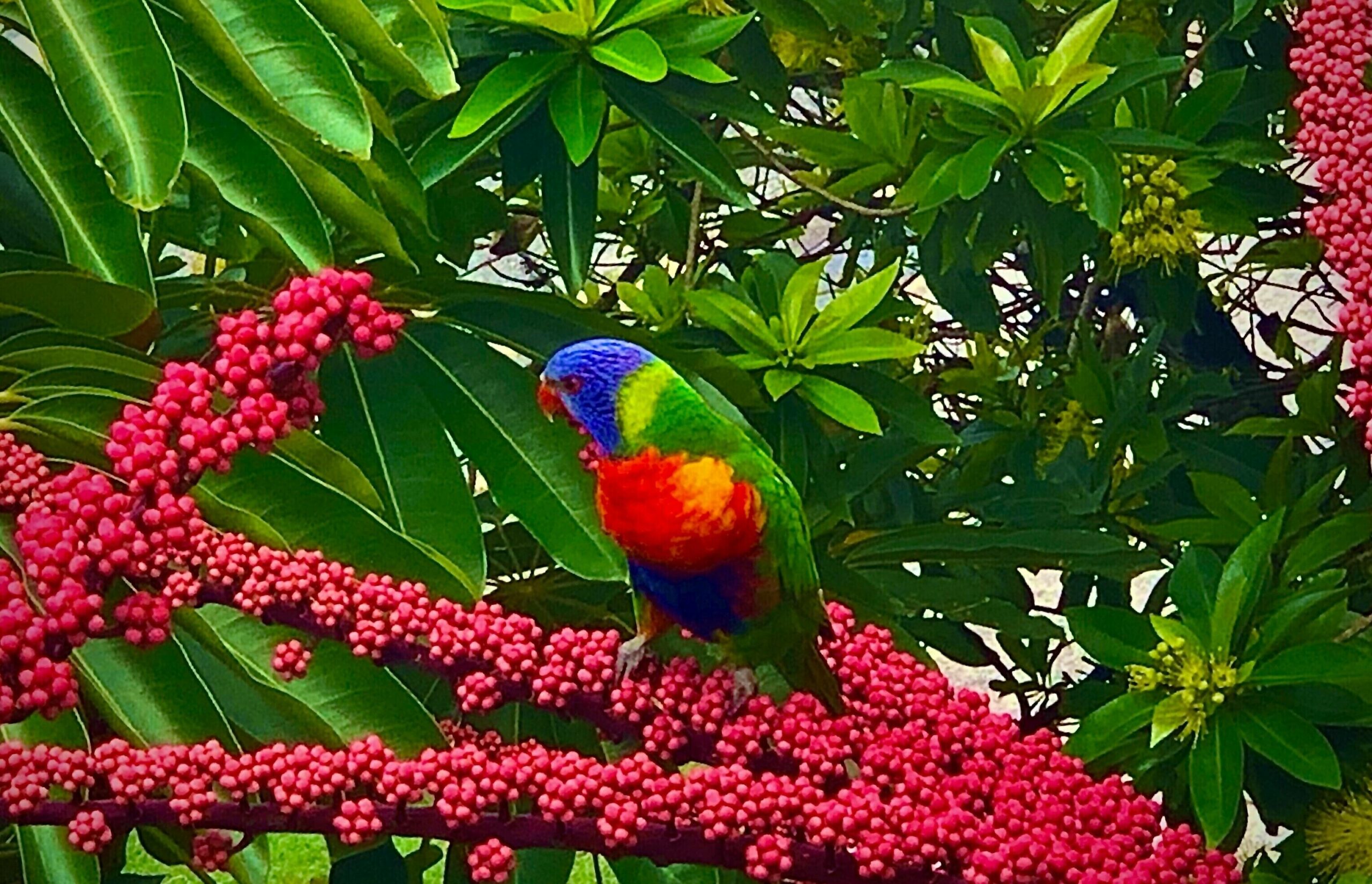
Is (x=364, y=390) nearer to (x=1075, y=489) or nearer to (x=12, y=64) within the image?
(x=12, y=64)

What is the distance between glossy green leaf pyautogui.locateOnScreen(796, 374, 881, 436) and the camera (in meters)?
0.70

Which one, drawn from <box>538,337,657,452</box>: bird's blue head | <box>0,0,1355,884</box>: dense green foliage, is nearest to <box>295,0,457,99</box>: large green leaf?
<box>0,0,1355,884</box>: dense green foliage

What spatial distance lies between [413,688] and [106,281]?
0.22 m

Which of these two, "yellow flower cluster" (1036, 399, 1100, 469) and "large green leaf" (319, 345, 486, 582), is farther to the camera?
"yellow flower cluster" (1036, 399, 1100, 469)

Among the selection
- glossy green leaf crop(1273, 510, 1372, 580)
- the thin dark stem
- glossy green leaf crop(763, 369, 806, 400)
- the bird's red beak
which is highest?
the bird's red beak

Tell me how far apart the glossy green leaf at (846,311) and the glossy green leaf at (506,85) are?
0.59 feet

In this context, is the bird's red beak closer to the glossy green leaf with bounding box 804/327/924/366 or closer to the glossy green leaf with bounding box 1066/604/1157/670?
the glossy green leaf with bounding box 804/327/924/366

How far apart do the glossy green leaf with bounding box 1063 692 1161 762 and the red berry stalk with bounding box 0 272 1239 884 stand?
0.81 ft

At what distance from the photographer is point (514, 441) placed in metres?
0.60

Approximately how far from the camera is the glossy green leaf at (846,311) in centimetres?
72

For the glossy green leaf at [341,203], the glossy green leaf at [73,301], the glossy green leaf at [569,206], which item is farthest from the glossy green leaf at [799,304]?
the glossy green leaf at [73,301]

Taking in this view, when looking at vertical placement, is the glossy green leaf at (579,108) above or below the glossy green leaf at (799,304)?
above

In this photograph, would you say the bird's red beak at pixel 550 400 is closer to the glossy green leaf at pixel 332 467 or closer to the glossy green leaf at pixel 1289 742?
the glossy green leaf at pixel 332 467

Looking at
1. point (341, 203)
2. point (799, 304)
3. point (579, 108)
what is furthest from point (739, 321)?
point (341, 203)
